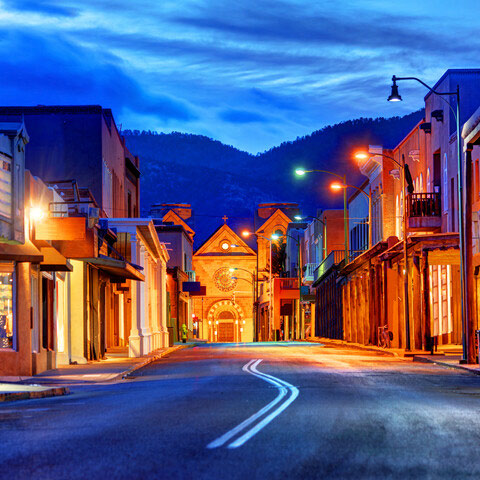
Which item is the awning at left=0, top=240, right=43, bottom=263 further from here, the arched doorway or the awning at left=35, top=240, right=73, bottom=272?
the arched doorway

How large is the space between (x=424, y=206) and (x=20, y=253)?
22863mm

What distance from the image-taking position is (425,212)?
43.2m

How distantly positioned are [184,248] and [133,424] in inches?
3509

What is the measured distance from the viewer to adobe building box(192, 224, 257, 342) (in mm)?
126688

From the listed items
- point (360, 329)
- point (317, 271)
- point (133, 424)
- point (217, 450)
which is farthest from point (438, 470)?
point (317, 271)

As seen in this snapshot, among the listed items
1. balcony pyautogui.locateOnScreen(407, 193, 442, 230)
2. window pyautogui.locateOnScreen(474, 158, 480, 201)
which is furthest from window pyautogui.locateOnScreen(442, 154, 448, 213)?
window pyautogui.locateOnScreen(474, 158, 480, 201)

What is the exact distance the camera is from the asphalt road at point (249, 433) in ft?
25.9

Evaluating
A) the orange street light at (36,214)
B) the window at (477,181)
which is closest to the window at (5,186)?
the orange street light at (36,214)

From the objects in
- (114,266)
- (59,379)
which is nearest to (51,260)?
(59,379)

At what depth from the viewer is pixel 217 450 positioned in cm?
886

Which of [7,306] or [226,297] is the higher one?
[226,297]

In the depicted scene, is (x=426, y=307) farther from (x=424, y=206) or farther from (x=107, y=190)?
(x=107, y=190)

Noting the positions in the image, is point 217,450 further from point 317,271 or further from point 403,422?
point 317,271

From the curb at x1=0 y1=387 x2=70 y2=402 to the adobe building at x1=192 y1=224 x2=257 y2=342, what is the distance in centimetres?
10581
